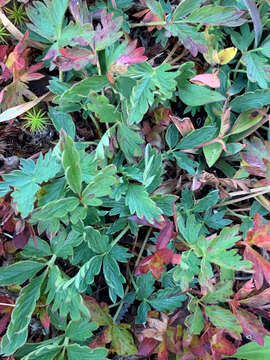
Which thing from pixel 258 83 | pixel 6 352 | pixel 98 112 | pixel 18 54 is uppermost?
pixel 18 54

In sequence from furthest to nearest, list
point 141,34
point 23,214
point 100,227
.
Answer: point 141,34
point 100,227
point 23,214

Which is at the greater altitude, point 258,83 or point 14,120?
point 14,120

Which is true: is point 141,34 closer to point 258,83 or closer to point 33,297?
point 258,83

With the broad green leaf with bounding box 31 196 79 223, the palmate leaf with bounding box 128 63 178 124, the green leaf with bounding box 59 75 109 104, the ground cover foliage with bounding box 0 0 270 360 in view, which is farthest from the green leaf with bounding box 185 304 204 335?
the green leaf with bounding box 59 75 109 104

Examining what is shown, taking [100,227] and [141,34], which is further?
→ [141,34]

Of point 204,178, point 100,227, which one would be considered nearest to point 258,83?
point 204,178

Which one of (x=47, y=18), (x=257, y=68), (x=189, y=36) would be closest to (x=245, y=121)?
(x=257, y=68)

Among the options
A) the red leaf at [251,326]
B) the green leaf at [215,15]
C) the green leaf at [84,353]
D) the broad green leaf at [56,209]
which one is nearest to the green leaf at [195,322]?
the red leaf at [251,326]

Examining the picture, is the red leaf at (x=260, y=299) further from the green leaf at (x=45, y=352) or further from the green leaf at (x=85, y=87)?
the green leaf at (x=85, y=87)
